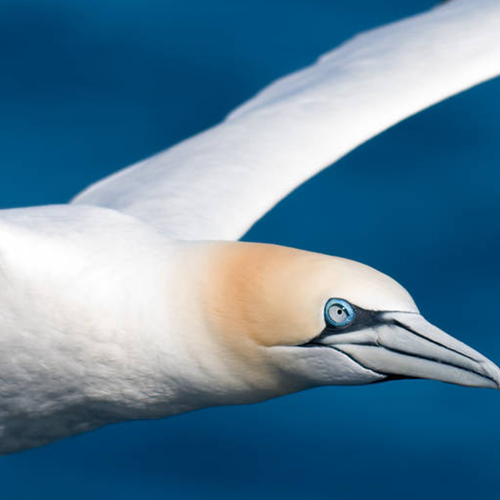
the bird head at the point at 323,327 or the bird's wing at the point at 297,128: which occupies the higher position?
the bird's wing at the point at 297,128

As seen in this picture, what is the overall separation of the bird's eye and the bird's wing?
4.88 feet

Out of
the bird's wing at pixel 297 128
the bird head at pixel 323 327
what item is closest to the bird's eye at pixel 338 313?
the bird head at pixel 323 327

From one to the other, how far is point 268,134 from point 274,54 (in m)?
Answer: 3.40

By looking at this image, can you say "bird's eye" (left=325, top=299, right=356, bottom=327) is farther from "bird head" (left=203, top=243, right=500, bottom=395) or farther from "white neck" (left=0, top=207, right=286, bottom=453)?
"white neck" (left=0, top=207, right=286, bottom=453)

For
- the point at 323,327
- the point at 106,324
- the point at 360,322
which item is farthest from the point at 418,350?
the point at 106,324

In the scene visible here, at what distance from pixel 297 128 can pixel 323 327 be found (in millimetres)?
2503

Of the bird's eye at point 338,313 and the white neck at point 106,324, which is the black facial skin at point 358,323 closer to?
the bird's eye at point 338,313

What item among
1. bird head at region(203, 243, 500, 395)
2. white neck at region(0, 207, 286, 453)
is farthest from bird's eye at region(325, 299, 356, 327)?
white neck at region(0, 207, 286, 453)

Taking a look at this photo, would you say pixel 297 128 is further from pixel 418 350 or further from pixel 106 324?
pixel 418 350

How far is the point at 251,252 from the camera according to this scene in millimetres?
5129

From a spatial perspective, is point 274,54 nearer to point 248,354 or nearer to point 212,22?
point 212,22

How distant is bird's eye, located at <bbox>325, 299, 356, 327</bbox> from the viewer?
15.8 ft

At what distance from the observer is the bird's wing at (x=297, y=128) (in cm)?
664

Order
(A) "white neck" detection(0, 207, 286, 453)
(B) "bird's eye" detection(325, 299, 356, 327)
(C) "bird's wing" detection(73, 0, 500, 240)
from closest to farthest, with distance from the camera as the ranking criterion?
(B) "bird's eye" detection(325, 299, 356, 327)
(A) "white neck" detection(0, 207, 286, 453)
(C) "bird's wing" detection(73, 0, 500, 240)
